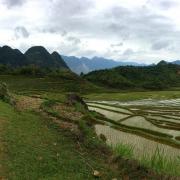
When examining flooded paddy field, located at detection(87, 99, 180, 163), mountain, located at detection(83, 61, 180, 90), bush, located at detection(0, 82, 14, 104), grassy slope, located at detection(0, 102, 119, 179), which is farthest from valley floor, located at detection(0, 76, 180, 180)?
mountain, located at detection(83, 61, 180, 90)

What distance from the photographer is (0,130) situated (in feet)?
66.0

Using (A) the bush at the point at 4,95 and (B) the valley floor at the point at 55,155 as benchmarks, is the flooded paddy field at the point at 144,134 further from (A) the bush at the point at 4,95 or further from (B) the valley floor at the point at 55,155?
(A) the bush at the point at 4,95

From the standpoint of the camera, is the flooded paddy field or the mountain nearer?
the flooded paddy field

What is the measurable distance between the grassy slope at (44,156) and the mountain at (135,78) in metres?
137

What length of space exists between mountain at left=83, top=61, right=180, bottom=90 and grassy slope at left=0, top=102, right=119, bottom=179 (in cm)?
13711

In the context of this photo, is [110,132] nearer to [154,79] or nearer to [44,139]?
[44,139]

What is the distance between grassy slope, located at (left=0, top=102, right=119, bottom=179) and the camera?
1362 cm

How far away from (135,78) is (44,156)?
16931cm

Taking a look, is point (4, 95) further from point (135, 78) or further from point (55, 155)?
point (135, 78)

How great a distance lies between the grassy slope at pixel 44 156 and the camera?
13.6 meters

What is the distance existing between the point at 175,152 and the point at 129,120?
18135 millimetres

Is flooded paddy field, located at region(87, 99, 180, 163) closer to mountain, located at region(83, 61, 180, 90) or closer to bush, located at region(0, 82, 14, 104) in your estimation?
bush, located at region(0, 82, 14, 104)

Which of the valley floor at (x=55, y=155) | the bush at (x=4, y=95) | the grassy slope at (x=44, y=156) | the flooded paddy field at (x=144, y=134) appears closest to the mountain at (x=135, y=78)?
the flooded paddy field at (x=144, y=134)

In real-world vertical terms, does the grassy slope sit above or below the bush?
below
